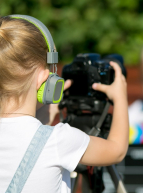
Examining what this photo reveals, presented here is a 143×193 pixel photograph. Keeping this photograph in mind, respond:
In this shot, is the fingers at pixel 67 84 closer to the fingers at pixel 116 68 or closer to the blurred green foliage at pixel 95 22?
the fingers at pixel 116 68

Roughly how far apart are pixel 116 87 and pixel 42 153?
410 millimetres

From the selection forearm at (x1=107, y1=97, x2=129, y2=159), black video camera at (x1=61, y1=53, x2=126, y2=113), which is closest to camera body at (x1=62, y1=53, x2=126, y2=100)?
black video camera at (x1=61, y1=53, x2=126, y2=113)

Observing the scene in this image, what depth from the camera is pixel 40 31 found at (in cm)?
118

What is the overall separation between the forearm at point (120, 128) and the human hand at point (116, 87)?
22 millimetres

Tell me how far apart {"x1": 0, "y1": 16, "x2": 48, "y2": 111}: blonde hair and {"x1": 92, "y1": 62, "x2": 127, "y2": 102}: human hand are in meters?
0.31

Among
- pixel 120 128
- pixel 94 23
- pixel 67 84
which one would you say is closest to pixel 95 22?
pixel 94 23

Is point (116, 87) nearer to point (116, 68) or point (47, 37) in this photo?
point (116, 68)

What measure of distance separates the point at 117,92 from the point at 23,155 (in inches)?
17.4

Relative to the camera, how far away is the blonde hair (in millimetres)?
1112

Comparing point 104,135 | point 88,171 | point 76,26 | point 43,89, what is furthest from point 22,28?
point 76,26

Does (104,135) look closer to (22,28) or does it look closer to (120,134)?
(120,134)

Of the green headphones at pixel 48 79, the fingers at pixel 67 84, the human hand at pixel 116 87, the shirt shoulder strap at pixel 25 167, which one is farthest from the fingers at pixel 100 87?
the shirt shoulder strap at pixel 25 167

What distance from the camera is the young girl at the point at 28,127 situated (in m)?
1.12

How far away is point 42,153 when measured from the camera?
44.1 inches
